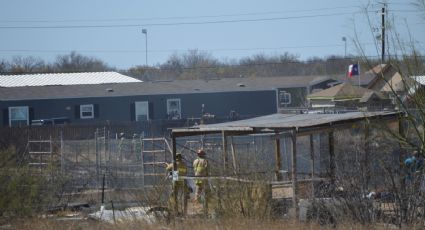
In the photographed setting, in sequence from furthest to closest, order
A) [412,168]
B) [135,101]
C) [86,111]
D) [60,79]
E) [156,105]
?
1. [60,79]
2. [156,105]
3. [135,101]
4. [86,111]
5. [412,168]

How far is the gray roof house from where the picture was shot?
4993 cm

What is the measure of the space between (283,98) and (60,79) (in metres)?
17.2

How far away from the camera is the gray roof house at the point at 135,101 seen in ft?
164

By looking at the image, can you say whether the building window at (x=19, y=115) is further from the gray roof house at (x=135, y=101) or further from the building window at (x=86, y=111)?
the building window at (x=86, y=111)

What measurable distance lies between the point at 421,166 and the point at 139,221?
513 centimetres

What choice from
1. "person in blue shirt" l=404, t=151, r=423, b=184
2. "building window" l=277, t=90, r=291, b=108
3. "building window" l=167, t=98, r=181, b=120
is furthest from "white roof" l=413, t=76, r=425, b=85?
"building window" l=277, t=90, r=291, b=108

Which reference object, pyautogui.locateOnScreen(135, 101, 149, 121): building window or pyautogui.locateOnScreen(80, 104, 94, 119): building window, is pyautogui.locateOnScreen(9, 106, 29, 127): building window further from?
pyautogui.locateOnScreen(135, 101, 149, 121): building window

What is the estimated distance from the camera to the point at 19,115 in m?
49.7

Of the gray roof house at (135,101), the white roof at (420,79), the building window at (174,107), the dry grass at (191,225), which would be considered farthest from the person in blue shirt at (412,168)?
the building window at (174,107)

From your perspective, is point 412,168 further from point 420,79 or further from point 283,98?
point 283,98

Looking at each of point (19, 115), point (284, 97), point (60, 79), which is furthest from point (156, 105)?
point (60, 79)

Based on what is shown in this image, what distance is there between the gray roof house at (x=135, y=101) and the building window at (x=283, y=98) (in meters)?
2.64

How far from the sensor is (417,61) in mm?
14406

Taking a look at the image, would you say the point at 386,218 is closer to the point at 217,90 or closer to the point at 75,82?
the point at 217,90
